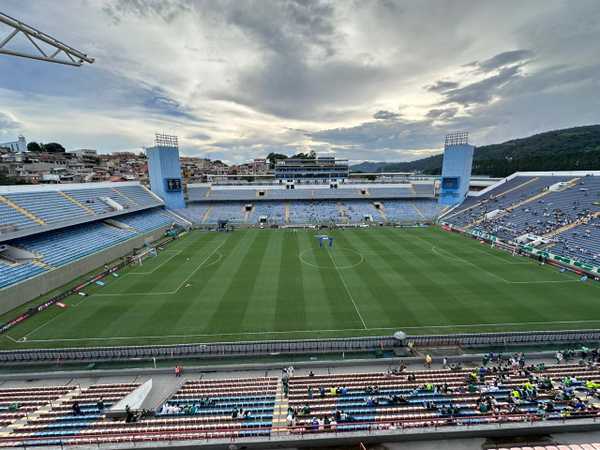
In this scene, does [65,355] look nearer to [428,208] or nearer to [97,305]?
[97,305]

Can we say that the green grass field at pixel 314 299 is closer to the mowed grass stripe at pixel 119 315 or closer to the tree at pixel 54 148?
the mowed grass stripe at pixel 119 315

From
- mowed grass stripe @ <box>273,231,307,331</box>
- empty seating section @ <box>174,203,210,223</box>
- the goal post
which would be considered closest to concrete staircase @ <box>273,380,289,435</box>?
mowed grass stripe @ <box>273,231,307,331</box>

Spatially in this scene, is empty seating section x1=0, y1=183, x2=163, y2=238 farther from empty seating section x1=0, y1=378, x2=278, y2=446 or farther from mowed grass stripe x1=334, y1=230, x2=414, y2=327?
mowed grass stripe x1=334, y1=230, x2=414, y2=327

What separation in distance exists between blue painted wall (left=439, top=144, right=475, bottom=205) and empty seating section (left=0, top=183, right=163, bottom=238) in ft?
205

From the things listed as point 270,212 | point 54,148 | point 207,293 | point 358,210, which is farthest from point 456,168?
point 54,148

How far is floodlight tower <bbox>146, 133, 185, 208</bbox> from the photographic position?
55.8 meters

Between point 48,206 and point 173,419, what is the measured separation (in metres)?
35.9

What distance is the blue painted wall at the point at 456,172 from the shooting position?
57.4 metres

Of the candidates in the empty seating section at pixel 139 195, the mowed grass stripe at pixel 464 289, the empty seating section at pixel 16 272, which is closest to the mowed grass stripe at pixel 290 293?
the mowed grass stripe at pixel 464 289

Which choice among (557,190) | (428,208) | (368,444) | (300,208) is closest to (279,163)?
(300,208)

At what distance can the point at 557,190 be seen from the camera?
154 feet

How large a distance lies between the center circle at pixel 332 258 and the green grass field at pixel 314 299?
126 mm

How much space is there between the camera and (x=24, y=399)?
13.0 metres

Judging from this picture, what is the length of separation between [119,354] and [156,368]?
303 centimetres
